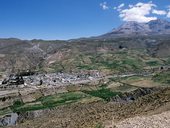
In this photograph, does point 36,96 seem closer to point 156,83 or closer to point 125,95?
point 125,95

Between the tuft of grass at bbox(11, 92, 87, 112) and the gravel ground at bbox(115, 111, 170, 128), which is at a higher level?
the gravel ground at bbox(115, 111, 170, 128)

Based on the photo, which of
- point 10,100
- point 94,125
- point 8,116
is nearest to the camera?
point 94,125

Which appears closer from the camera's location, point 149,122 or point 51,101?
point 149,122

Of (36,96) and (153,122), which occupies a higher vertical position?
(153,122)

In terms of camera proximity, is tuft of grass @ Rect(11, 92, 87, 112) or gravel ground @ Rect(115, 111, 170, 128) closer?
gravel ground @ Rect(115, 111, 170, 128)

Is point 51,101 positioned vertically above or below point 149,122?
below

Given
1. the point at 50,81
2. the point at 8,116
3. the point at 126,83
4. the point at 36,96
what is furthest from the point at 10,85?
the point at 8,116

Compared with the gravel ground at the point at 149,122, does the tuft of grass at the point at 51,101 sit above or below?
below

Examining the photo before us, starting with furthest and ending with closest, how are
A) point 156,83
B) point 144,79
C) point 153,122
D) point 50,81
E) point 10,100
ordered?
point 50,81 < point 144,79 < point 156,83 < point 10,100 < point 153,122

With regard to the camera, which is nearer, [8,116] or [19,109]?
[8,116]

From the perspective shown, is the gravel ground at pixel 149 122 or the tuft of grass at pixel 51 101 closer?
the gravel ground at pixel 149 122
